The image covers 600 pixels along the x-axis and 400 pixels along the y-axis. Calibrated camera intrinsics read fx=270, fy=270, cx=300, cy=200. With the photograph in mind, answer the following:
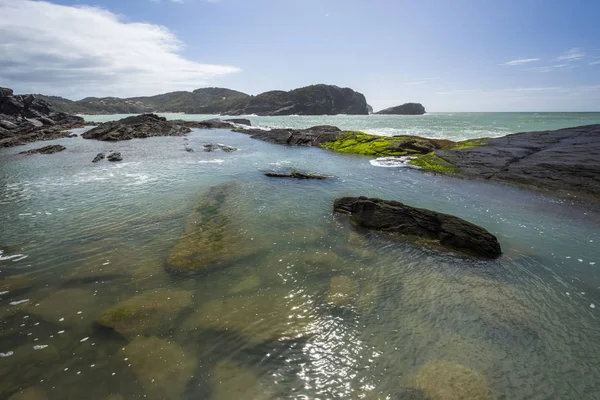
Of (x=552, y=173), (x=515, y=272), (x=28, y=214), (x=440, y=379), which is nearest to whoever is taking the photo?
(x=440, y=379)

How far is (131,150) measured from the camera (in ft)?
127

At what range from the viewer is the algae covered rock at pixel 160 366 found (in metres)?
5.43

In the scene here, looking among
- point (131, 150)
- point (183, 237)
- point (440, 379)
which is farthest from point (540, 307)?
point (131, 150)

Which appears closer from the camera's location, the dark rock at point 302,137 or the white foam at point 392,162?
the white foam at point 392,162

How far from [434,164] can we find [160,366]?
28.8m

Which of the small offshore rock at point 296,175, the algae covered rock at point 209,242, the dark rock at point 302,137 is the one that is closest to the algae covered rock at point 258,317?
the algae covered rock at point 209,242

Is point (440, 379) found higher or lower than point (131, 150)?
lower

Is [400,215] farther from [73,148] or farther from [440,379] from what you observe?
[73,148]

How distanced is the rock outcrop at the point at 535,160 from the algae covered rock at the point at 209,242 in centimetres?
2153

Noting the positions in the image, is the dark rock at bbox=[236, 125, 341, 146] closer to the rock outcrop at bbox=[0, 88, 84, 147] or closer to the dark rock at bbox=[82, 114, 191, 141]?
the dark rock at bbox=[82, 114, 191, 141]

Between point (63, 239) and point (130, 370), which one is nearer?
point (130, 370)

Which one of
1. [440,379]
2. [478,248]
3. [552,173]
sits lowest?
[440,379]

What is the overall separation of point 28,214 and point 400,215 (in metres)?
19.6

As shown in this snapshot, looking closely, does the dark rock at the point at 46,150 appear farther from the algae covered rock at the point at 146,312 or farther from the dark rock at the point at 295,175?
the algae covered rock at the point at 146,312
